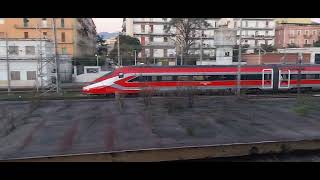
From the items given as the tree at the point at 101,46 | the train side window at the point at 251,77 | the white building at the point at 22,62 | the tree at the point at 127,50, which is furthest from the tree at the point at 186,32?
the tree at the point at 101,46

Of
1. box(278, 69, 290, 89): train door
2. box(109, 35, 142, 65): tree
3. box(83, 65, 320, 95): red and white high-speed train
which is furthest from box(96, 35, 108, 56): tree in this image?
box(278, 69, 290, 89): train door

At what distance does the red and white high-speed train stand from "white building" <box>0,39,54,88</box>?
11.0 meters

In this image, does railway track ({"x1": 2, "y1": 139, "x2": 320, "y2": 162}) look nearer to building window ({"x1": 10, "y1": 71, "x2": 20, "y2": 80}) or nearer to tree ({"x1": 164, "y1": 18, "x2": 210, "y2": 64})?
building window ({"x1": 10, "y1": 71, "x2": 20, "y2": 80})

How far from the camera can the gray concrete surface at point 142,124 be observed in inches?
433

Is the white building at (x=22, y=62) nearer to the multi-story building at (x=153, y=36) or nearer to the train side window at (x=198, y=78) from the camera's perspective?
the train side window at (x=198, y=78)

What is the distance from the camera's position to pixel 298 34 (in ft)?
221

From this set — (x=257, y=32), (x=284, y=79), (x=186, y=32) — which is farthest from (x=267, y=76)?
(x=257, y=32)

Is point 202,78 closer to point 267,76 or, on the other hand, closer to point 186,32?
point 267,76

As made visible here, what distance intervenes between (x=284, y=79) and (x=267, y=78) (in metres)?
1.53

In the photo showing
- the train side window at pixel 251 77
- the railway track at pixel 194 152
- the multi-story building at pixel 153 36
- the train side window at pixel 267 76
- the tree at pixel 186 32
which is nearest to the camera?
the railway track at pixel 194 152

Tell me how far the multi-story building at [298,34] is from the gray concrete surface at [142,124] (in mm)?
51982

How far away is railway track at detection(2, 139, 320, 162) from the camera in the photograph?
8.73m
